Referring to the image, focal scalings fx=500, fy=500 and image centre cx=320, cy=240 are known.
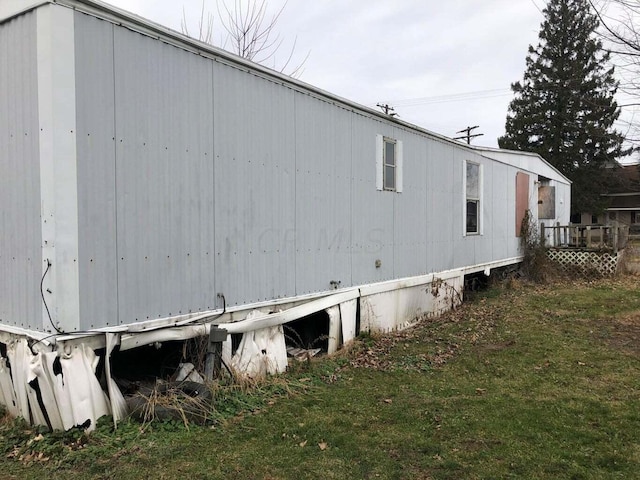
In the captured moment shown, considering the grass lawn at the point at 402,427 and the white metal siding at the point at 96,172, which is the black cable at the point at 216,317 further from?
the white metal siding at the point at 96,172

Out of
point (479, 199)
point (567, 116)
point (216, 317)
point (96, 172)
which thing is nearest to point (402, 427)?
point (216, 317)

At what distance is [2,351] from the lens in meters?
4.09

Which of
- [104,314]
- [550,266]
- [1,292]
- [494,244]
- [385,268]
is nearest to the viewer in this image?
[104,314]

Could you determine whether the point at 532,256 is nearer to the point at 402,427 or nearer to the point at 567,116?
the point at 402,427

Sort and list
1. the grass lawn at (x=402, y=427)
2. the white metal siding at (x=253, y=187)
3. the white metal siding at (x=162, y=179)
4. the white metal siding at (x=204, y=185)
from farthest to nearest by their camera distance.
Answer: the white metal siding at (x=253, y=187) → the white metal siding at (x=162, y=179) → the white metal siding at (x=204, y=185) → the grass lawn at (x=402, y=427)

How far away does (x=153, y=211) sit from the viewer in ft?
13.2

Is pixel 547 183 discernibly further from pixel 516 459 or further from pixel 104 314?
pixel 104 314

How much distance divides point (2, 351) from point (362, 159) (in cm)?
459

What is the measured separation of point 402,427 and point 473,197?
7.07 meters

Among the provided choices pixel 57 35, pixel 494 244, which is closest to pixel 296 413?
pixel 57 35

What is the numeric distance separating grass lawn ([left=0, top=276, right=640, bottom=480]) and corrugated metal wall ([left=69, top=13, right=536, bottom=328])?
0.91 m

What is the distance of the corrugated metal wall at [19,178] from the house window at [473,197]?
7.98 meters

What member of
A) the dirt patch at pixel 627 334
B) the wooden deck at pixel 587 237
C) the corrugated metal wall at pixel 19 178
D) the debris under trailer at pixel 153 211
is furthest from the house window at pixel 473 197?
the corrugated metal wall at pixel 19 178

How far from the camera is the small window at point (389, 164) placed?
7.28m
